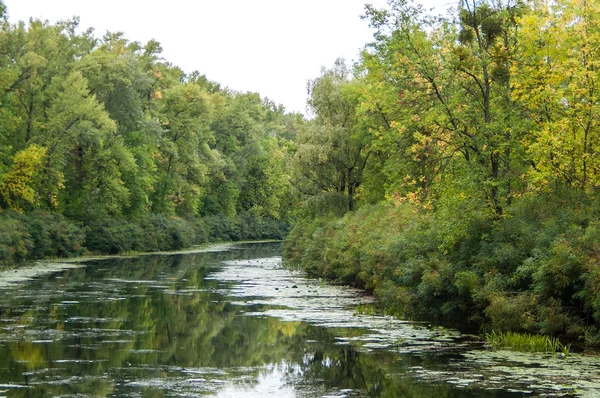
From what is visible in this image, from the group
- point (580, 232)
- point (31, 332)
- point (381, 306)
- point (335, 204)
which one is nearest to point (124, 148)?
point (335, 204)

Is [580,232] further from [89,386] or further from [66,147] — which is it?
[66,147]

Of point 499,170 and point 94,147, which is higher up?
point 94,147

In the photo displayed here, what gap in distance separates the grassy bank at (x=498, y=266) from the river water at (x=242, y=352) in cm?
117

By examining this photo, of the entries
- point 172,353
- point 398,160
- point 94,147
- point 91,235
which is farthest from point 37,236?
point 172,353

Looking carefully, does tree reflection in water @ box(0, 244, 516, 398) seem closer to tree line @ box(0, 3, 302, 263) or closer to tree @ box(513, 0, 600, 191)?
tree @ box(513, 0, 600, 191)

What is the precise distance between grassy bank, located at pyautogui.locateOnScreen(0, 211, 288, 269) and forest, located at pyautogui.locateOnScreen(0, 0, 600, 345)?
195 mm

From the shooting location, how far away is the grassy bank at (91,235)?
46125 millimetres

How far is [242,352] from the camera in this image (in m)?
19.4

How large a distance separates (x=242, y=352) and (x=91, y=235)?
139ft

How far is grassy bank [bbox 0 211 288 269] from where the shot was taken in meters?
46.1

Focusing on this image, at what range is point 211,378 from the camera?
1584 centimetres

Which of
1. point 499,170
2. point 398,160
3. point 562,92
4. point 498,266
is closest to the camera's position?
point 498,266

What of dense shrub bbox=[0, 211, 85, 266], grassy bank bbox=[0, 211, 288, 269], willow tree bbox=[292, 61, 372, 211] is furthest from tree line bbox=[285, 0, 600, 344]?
grassy bank bbox=[0, 211, 288, 269]

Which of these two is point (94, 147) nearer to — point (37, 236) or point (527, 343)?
point (37, 236)
